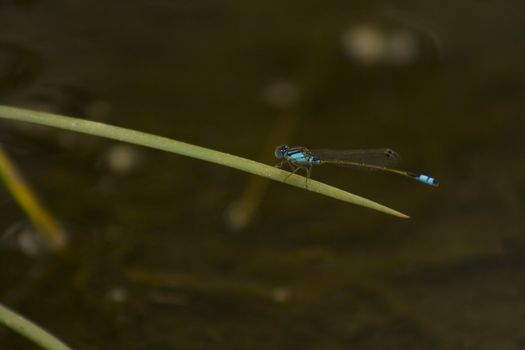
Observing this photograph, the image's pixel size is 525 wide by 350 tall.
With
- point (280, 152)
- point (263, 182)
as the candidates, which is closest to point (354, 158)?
point (280, 152)

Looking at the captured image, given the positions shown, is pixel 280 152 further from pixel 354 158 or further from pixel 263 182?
pixel 263 182

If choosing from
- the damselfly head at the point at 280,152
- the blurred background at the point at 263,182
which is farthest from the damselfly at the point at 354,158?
the blurred background at the point at 263,182

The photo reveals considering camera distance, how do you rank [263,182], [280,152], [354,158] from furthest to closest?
[263,182]
[354,158]
[280,152]

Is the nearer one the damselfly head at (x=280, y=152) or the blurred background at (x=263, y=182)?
the damselfly head at (x=280, y=152)

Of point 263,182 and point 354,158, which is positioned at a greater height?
point 263,182

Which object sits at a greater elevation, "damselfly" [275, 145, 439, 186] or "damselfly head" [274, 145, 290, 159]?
"damselfly" [275, 145, 439, 186]

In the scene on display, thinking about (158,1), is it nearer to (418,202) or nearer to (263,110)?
(263,110)

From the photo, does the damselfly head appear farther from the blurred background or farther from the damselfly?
the blurred background

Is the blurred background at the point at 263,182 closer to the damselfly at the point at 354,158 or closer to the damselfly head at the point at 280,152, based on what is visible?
the damselfly at the point at 354,158

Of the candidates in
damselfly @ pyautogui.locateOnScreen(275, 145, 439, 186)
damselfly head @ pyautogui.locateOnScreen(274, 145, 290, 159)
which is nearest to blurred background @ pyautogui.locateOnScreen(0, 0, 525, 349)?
damselfly @ pyautogui.locateOnScreen(275, 145, 439, 186)
